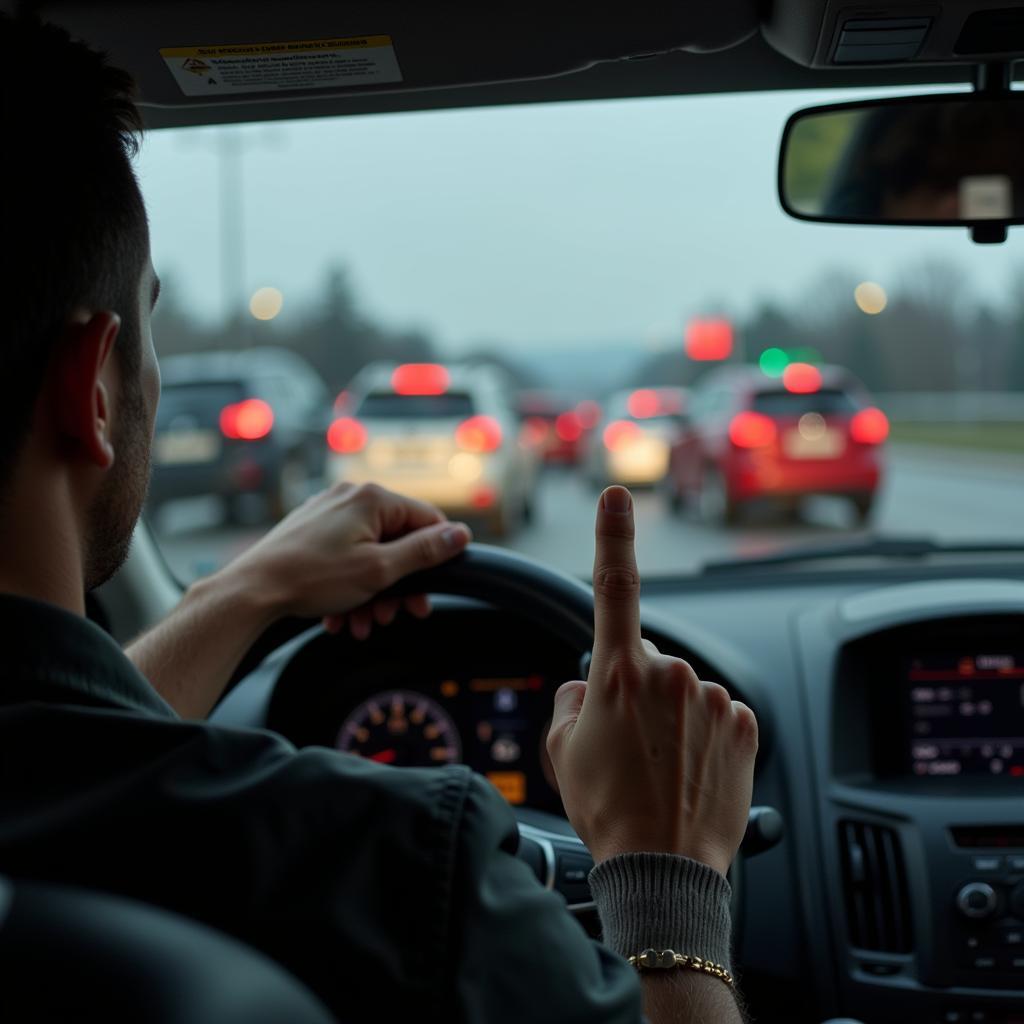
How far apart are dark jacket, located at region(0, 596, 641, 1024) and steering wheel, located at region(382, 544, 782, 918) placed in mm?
723

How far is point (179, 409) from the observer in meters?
11.2

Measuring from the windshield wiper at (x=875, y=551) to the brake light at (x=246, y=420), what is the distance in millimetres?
7186

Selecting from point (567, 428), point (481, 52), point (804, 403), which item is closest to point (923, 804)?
point (481, 52)

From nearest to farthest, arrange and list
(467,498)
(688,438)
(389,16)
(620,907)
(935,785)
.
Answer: (620,907) → (389,16) → (935,785) → (467,498) → (688,438)

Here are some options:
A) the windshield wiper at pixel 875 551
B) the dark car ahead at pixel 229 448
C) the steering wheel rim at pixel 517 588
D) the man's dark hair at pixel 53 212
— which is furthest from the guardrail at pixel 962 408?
the man's dark hair at pixel 53 212

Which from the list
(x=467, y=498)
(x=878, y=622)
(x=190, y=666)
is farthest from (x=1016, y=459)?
(x=190, y=666)

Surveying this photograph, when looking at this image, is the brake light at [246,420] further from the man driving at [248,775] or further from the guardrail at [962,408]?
the guardrail at [962,408]

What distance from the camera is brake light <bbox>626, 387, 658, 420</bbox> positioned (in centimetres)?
1616

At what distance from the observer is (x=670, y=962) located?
1408 mm

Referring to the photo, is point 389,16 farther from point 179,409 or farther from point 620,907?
point 179,409

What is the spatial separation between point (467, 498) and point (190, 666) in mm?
8867

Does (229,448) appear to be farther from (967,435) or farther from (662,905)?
(967,435)

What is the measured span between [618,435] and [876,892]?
11.9 metres

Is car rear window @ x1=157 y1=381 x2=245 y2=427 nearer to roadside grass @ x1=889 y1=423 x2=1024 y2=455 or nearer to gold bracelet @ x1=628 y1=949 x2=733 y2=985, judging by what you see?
gold bracelet @ x1=628 y1=949 x2=733 y2=985
